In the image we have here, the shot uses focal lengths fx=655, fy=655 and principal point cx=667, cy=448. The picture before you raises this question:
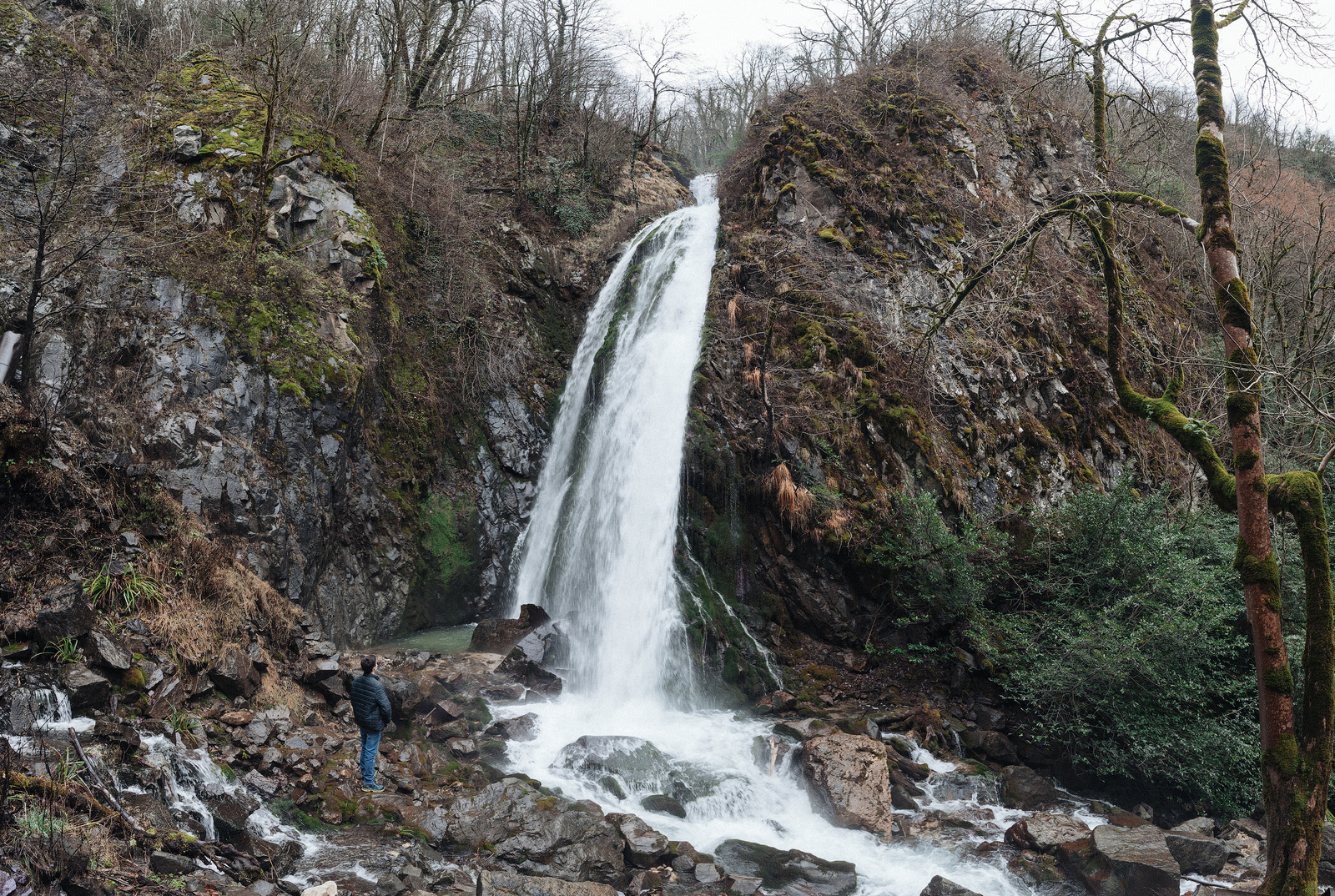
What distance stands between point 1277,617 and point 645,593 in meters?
7.26

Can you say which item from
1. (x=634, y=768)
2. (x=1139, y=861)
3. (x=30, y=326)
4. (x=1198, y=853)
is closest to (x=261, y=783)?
(x=634, y=768)

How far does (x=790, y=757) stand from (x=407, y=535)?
7.05 meters

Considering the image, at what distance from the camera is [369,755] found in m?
5.84

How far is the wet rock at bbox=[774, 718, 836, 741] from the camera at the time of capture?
782 centimetres

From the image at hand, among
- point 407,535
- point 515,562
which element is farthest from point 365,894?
point 515,562

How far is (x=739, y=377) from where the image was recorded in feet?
38.0

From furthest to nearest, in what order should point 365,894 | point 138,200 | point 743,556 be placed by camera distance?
point 743,556 < point 138,200 < point 365,894

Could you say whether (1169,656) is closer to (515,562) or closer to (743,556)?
(743,556)

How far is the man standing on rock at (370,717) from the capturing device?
229 inches

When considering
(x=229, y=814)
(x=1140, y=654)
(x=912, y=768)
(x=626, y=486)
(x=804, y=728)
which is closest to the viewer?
(x=229, y=814)

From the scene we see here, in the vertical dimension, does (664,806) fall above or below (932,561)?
below

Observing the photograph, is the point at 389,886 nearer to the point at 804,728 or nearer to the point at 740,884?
the point at 740,884

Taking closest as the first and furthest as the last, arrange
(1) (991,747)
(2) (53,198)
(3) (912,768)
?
(2) (53,198) < (3) (912,768) < (1) (991,747)

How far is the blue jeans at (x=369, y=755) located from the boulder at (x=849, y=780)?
4.42 meters
